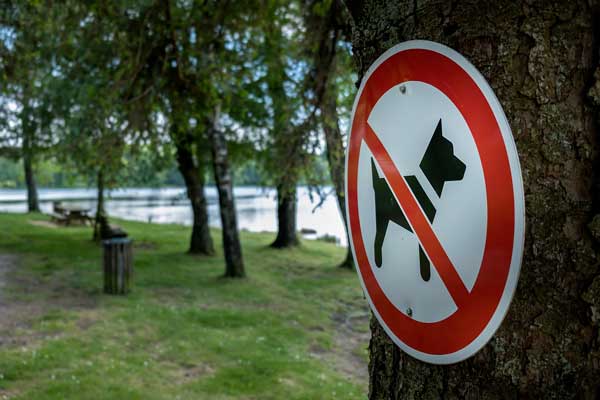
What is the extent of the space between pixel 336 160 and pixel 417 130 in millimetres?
5639

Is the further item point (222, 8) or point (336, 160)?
point (336, 160)

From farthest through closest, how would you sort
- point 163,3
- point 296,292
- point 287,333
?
point 296,292 → point 287,333 → point 163,3

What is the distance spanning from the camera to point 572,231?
0.96 metres

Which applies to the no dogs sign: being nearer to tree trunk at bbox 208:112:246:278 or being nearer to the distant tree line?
the distant tree line

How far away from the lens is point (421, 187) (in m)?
1.09

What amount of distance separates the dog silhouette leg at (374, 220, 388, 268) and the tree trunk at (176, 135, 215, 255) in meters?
13.3

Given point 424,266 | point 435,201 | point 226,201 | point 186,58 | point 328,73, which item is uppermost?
point 186,58

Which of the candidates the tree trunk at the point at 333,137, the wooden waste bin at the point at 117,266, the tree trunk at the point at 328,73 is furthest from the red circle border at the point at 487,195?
the wooden waste bin at the point at 117,266

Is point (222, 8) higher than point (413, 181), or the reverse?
point (222, 8)

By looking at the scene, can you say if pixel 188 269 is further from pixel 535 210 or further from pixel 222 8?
pixel 535 210

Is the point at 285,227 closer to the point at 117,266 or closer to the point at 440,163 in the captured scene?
the point at 117,266

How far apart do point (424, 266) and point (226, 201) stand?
33.6 feet

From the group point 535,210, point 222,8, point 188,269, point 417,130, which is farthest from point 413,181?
point 188,269

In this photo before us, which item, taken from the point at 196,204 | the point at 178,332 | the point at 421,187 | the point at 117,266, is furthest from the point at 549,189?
the point at 196,204
